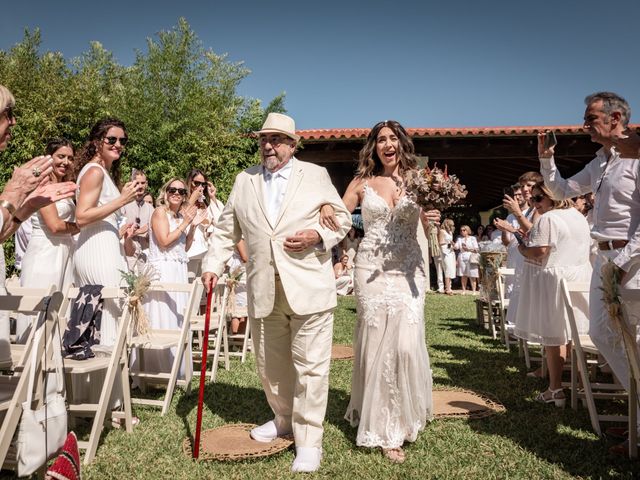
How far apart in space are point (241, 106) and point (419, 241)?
96.3 ft

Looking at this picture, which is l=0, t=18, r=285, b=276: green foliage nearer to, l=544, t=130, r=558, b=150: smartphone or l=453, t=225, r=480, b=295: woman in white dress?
l=453, t=225, r=480, b=295: woman in white dress

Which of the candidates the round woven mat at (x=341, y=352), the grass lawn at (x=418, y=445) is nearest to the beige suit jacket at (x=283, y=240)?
the grass lawn at (x=418, y=445)

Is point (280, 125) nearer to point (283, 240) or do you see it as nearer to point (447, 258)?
point (283, 240)

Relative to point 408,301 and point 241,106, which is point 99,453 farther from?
point 241,106

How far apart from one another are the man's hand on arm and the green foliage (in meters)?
11.5

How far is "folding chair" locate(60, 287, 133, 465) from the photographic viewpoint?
12.2 feet

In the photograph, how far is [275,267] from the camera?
3.67 metres

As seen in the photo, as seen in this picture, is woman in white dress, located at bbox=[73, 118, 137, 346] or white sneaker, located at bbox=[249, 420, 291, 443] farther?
woman in white dress, located at bbox=[73, 118, 137, 346]

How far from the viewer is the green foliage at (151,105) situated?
53.9ft

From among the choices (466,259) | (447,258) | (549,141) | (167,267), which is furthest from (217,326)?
(466,259)

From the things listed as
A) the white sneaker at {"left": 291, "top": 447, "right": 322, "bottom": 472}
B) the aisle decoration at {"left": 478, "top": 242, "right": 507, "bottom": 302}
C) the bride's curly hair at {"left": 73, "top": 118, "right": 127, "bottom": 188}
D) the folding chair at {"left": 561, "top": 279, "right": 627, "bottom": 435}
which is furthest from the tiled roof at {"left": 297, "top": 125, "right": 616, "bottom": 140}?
the white sneaker at {"left": 291, "top": 447, "right": 322, "bottom": 472}

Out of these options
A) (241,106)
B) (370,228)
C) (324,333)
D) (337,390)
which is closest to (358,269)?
(370,228)

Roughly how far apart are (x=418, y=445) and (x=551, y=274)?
241 centimetres

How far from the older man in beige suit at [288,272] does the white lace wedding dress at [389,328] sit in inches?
14.6
